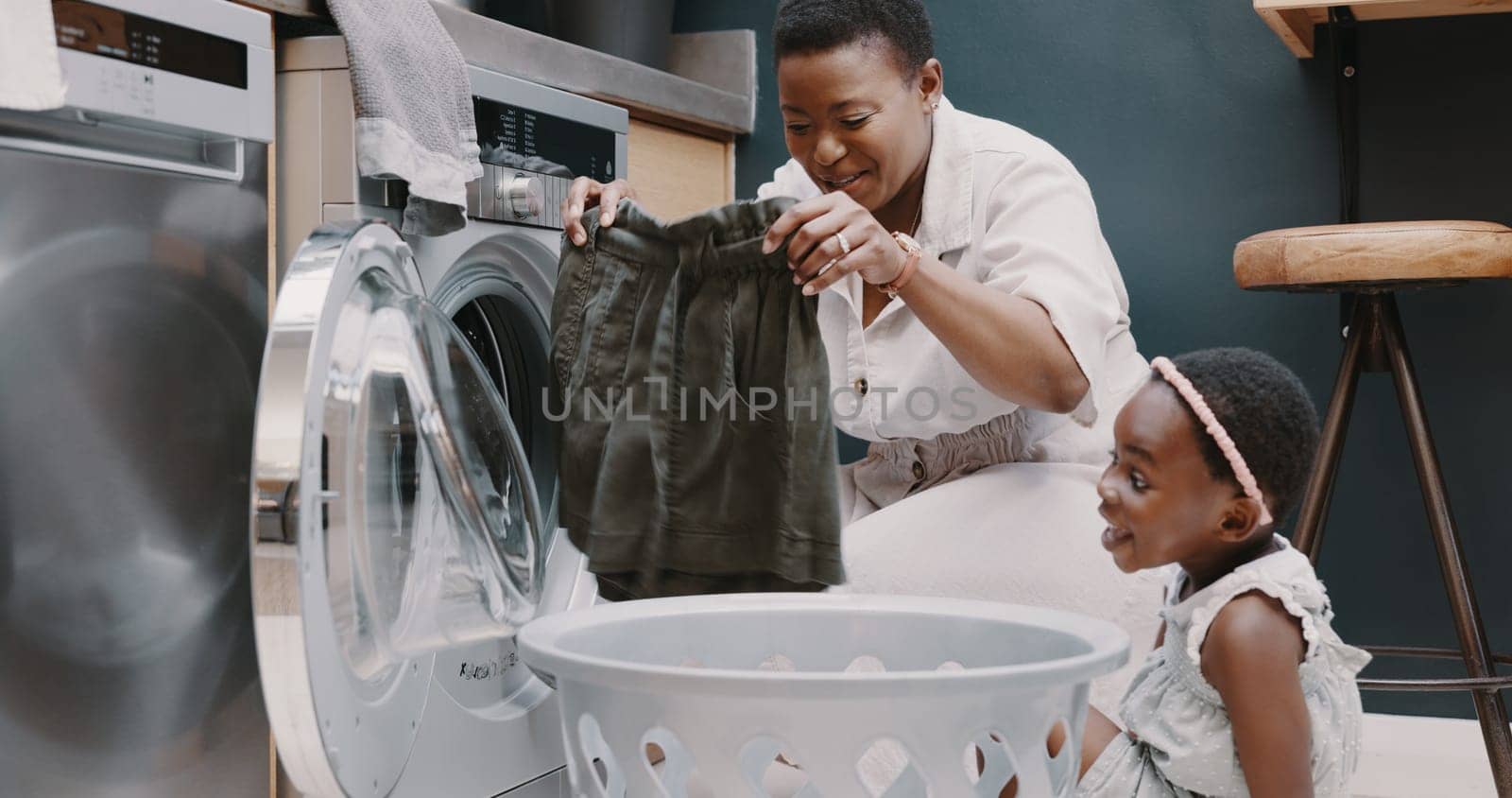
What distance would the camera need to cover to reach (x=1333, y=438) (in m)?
1.96

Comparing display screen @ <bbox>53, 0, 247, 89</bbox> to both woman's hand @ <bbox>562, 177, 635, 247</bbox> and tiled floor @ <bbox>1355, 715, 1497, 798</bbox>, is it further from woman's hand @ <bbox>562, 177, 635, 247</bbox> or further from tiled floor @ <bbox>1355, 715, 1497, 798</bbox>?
tiled floor @ <bbox>1355, 715, 1497, 798</bbox>

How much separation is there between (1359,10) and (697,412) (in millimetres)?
1326

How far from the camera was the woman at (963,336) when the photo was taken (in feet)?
4.69

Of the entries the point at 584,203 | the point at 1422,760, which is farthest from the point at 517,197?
the point at 1422,760

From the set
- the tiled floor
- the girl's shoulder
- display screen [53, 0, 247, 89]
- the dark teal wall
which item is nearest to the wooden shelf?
the dark teal wall

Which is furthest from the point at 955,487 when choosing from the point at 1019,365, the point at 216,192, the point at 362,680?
the point at 216,192

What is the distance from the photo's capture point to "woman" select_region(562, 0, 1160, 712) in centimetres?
143

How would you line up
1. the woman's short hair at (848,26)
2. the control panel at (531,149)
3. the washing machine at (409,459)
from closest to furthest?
the washing machine at (409,459) → the woman's short hair at (848,26) → the control panel at (531,149)

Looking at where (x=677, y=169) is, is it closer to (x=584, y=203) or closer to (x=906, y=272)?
(x=584, y=203)

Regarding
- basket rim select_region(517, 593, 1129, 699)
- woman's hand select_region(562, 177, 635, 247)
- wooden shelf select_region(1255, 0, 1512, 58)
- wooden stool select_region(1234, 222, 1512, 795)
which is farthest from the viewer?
wooden shelf select_region(1255, 0, 1512, 58)

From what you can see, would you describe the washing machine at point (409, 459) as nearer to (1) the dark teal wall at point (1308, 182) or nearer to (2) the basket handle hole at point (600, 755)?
(2) the basket handle hole at point (600, 755)

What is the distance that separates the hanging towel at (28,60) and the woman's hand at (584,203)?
0.50 metres

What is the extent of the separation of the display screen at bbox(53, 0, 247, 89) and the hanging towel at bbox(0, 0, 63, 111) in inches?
3.0

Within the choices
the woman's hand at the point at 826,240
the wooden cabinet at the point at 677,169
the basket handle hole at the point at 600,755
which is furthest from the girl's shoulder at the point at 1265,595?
the wooden cabinet at the point at 677,169
